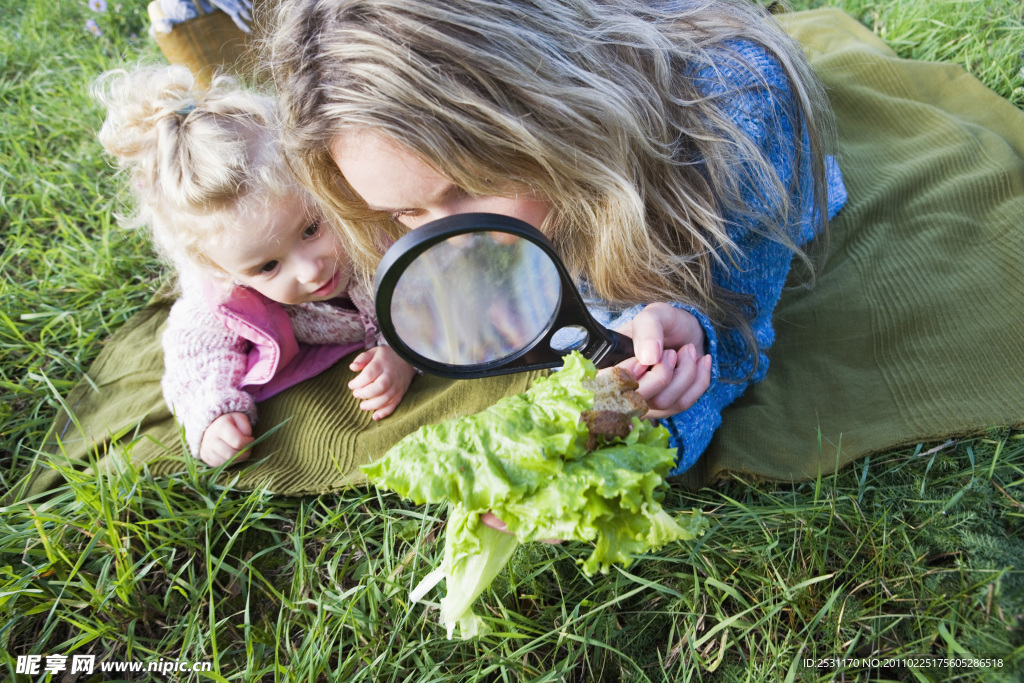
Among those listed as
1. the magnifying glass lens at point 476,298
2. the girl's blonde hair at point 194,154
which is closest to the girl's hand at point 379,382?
the girl's blonde hair at point 194,154

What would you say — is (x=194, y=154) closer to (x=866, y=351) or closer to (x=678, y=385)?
(x=678, y=385)

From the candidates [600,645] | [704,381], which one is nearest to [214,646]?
[600,645]

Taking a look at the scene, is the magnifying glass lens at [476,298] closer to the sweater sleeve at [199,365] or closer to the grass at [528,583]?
the grass at [528,583]

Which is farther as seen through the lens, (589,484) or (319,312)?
(319,312)

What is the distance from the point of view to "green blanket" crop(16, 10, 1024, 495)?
7.40 feet

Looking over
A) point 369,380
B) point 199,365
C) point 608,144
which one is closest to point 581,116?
point 608,144

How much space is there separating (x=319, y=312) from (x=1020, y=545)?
8.30 feet

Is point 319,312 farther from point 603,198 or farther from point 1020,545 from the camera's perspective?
point 1020,545

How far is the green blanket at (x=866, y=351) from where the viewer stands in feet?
7.40

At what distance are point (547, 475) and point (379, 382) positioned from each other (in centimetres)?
129

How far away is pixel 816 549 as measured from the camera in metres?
1.89

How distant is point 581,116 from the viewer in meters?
1.74

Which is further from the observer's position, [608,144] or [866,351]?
[866,351]

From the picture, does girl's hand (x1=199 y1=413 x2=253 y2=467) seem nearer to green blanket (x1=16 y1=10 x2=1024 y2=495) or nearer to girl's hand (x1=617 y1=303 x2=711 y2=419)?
green blanket (x1=16 y1=10 x2=1024 y2=495)
